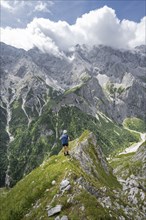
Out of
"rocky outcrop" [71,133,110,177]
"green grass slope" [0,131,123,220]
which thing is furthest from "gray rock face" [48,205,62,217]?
"rocky outcrop" [71,133,110,177]

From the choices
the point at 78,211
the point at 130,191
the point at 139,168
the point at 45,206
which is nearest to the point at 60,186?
the point at 45,206

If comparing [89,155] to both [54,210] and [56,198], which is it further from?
[54,210]

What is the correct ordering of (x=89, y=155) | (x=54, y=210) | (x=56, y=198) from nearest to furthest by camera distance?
(x=54, y=210) → (x=56, y=198) → (x=89, y=155)

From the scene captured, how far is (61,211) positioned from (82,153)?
30709mm

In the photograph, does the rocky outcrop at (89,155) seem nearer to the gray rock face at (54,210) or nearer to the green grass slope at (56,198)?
the green grass slope at (56,198)

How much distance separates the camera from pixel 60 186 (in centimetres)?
4962

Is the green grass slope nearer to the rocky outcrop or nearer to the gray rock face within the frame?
the gray rock face

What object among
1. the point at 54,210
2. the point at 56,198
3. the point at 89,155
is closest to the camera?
the point at 54,210

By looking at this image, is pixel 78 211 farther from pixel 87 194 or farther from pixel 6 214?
pixel 6 214

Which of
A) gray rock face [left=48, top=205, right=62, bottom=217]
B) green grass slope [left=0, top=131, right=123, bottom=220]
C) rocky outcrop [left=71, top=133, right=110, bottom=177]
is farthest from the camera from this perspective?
rocky outcrop [left=71, top=133, right=110, bottom=177]

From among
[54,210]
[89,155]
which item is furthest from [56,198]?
[89,155]

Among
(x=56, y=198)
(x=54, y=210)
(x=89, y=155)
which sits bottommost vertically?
(x=54, y=210)

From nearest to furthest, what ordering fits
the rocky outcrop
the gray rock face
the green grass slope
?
the gray rock face < the green grass slope < the rocky outcrop

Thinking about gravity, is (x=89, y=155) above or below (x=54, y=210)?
above
